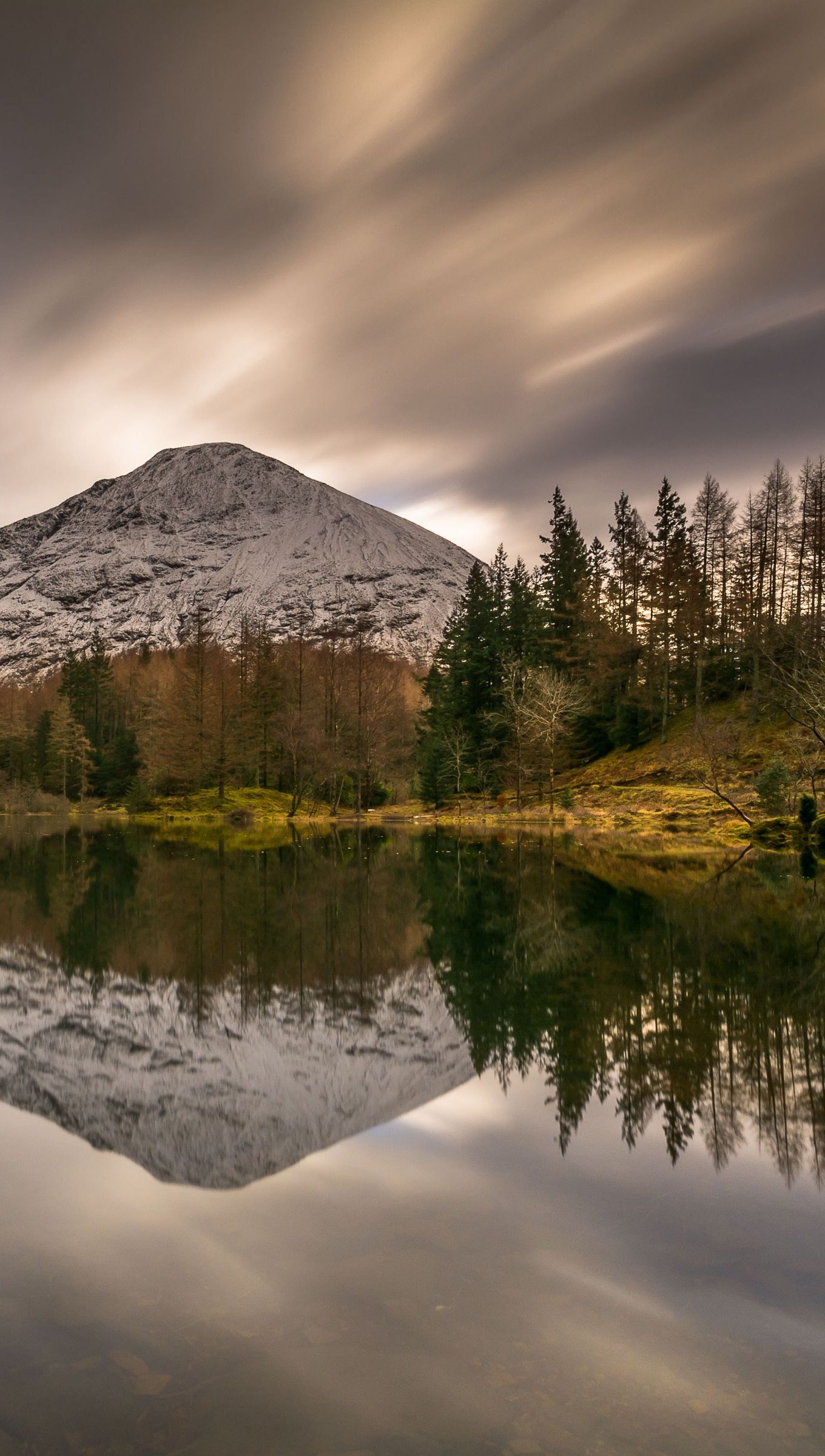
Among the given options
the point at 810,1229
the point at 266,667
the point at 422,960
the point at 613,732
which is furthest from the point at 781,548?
the point at 810,1229

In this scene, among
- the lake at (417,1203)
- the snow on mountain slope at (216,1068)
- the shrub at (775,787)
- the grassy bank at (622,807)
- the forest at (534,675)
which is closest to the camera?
the lake at (417,1203)

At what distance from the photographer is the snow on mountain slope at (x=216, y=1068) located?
630cm

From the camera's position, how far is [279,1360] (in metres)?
3.63

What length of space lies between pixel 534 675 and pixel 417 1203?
177ft

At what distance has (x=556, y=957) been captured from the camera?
1277 centimetres

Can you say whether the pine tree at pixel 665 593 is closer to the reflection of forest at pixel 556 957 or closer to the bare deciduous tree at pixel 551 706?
the bare deciduous tree at pixel 551 706

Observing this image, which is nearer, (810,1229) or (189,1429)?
(189,1429)

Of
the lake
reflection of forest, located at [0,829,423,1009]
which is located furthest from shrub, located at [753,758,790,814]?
the lake

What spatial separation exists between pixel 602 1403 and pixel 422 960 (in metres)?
9.87

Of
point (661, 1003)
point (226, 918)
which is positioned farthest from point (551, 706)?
point (661, 1003)

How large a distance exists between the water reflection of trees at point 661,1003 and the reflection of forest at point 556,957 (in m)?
0.03

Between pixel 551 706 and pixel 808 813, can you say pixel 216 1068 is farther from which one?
pixel 551 706

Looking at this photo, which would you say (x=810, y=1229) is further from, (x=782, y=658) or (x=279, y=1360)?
(x=782, y=658)

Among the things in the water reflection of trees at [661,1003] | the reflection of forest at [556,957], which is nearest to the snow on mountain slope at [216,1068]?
the reflection of forest at [556,957]
